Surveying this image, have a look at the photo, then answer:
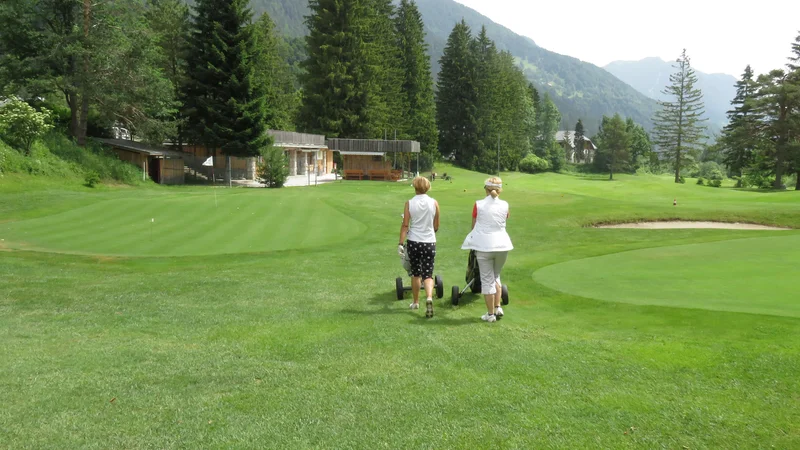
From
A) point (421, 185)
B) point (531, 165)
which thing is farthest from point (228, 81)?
point (531, 165)

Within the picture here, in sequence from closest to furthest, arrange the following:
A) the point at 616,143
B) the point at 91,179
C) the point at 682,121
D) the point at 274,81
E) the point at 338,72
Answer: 1. the point at 91,179
2. the point at 338,72
3. the point at 274,81
4. the point at 682,121
5. the point at 616,143

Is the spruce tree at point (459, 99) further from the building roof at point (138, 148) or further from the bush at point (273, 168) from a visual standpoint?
the building roof at point (138, 148)

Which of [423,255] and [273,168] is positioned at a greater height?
[273,168]

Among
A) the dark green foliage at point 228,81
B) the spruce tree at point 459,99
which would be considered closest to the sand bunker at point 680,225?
the dark green foliage at point 228,81

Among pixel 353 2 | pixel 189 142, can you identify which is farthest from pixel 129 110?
pixel 353 2

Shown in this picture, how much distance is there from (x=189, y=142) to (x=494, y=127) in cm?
4916

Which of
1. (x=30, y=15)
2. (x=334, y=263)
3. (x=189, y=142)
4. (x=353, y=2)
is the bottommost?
(x=334, y=263)

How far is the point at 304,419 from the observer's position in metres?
4.19

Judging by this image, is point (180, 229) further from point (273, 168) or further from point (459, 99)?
point (459, 99)

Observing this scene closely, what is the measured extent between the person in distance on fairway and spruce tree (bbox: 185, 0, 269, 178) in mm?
39057

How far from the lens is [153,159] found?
145 feet

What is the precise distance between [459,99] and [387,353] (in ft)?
271

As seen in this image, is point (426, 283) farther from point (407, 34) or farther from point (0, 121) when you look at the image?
point (407, 34)

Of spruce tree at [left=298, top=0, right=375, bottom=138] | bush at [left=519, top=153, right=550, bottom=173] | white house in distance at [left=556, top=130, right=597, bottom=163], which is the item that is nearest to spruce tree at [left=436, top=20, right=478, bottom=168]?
bush at [left=519, top=153, right=550, bottom=173]
